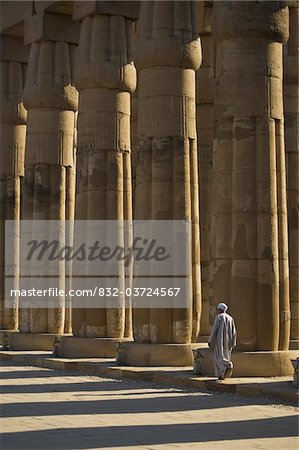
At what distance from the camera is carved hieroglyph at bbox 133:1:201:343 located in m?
23.6

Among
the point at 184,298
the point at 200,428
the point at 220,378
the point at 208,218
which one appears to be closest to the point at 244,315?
the point at 220,378

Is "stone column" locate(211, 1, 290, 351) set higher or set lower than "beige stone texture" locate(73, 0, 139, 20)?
lower

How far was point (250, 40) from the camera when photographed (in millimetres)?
20391

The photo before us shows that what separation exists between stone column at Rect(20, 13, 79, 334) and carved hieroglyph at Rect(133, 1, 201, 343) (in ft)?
23.0

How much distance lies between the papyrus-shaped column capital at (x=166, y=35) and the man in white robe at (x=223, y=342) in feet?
24.6

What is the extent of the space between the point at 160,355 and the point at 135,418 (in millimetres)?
7805

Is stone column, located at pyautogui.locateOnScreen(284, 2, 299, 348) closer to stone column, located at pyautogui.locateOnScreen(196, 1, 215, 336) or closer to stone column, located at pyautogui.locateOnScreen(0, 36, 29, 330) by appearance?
stone column, located at pyautogui.locateOnScreen(196, 1, 215, 336)

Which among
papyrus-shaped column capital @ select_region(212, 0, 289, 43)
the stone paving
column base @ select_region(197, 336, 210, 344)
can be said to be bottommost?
the stone paving

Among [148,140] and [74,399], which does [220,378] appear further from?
[148,140]

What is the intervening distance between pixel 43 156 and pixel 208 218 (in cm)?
591

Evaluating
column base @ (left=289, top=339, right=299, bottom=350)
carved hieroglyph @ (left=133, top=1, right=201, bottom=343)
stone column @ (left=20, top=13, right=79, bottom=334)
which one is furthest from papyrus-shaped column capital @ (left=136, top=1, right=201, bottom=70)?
column base @ (left=289, top=339, right=299, bottom=350)

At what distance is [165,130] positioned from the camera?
23.8 m

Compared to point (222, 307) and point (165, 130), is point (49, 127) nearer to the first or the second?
point (165, 130)

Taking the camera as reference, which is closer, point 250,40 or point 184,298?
point 250,40
